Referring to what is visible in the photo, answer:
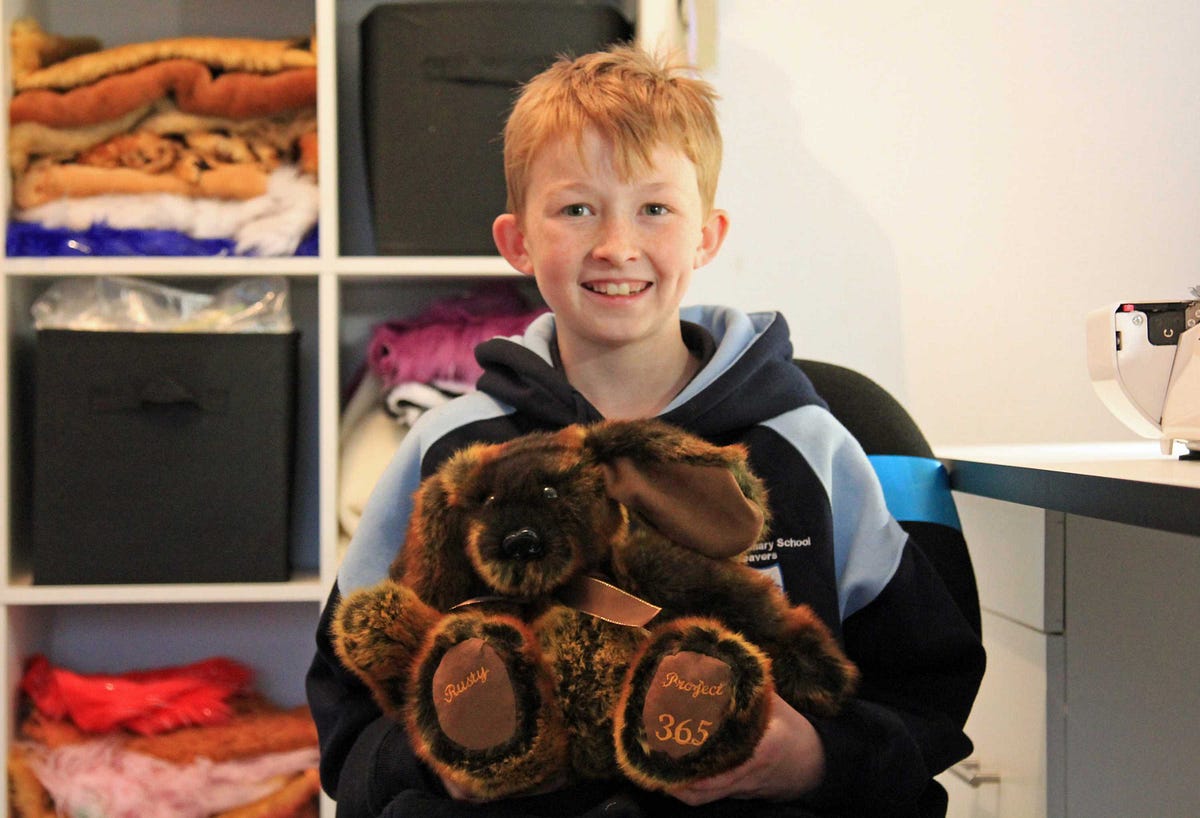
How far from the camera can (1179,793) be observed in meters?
0.94

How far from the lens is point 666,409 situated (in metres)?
0.95

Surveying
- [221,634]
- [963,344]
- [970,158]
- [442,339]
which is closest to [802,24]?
[970,158]

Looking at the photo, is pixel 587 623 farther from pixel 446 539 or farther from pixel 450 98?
pixel 450 98

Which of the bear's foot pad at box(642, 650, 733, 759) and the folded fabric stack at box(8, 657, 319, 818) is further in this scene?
the folded fabric stack at box(8, 657, 319, 818)

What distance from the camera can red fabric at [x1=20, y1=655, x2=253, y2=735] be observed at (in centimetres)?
154

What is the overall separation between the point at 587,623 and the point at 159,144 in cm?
116

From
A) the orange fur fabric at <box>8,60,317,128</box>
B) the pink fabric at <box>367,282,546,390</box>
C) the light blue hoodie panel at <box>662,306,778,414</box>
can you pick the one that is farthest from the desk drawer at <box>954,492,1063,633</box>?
the orange fur fabric at <box>8,60,317,128</box>

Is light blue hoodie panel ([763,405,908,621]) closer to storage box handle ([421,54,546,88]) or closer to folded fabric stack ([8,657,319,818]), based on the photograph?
storage box handle ([421,54,546,88])

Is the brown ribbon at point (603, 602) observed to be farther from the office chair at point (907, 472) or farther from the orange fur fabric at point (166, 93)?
the orange fur fabric at point (166, 93)

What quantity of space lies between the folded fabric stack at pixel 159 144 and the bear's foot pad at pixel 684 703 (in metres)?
1.08

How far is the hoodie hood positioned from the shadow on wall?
2.40 feet

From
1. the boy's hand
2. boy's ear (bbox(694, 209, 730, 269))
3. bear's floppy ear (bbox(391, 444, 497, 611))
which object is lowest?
the boy's hand

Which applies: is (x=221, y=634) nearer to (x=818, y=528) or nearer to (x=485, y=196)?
(x=485, y=196)

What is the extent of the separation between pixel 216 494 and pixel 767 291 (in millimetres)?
887
